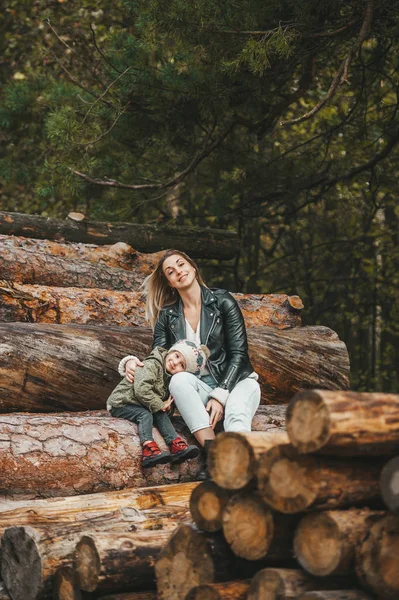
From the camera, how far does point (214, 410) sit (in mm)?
5695

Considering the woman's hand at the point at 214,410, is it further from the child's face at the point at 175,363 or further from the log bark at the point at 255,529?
the log bark at the point at 255,529

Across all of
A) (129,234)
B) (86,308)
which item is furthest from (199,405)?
(129,234)

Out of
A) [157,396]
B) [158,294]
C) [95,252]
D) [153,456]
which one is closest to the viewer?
[153,456]

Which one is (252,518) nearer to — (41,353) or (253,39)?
(41,353)

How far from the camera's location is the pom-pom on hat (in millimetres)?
5789

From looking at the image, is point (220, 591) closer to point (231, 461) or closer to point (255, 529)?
point (255, 529)

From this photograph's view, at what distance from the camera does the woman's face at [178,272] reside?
6055mm

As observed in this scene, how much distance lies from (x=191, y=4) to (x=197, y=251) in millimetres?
4206

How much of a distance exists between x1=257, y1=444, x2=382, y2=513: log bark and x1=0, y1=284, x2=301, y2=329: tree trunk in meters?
4.19

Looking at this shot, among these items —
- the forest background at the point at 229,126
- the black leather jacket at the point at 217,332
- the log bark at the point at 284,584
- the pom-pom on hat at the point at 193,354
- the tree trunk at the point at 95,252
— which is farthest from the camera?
the tree trunk at the point at 95,252

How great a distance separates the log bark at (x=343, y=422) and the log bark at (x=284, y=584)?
490 mm

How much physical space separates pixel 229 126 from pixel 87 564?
631cm

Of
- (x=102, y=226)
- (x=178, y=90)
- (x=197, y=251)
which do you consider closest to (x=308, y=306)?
(x=197, y=251)

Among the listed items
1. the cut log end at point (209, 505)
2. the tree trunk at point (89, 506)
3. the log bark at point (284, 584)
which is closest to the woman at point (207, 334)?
the tree trunk at point (89, 506)
